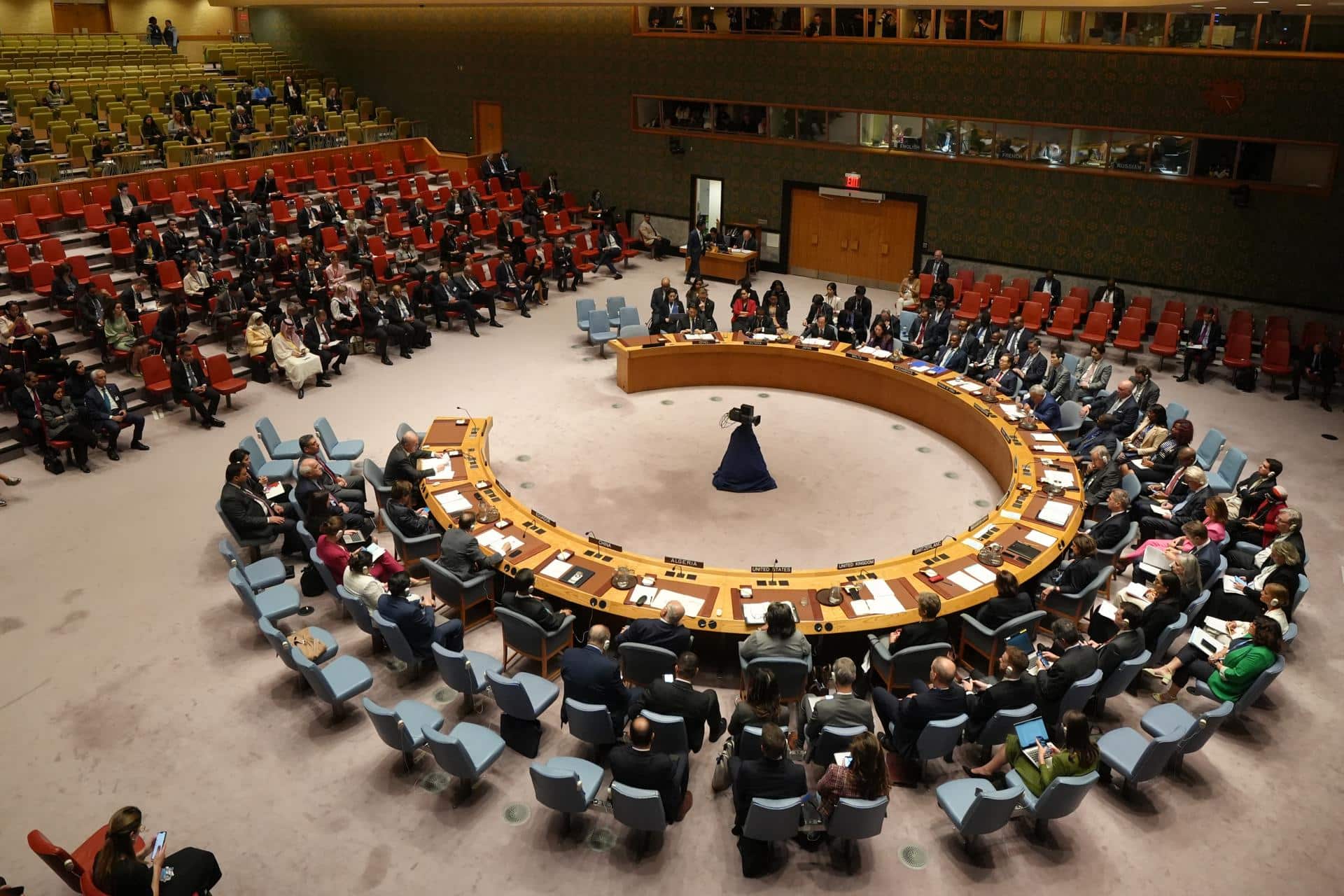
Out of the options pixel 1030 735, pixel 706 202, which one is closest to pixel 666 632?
pixel 1030 735

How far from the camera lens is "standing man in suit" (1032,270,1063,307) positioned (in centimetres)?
1722

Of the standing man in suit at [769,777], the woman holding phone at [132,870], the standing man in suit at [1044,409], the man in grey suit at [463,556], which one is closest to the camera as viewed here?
the woman holding phone at [132,870]

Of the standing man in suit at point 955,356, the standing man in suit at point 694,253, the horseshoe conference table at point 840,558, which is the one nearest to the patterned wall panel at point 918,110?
the standing man in suit at point 694,253

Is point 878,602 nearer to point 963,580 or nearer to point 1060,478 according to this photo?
point 963,580

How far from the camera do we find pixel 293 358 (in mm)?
14305

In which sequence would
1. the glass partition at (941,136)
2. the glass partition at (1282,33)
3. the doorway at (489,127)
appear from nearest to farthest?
the glass partition at (1282,33)
the glass partition at (941,136)
the doorway at (489,127)

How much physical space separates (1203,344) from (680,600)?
443 inches

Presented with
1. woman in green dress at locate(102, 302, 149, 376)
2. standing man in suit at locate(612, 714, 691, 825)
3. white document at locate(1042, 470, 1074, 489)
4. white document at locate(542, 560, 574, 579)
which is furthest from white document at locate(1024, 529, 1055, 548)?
woman in green dress at locate(102, 302, 149, 376)

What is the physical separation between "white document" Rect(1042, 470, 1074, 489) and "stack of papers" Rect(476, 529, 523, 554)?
5501 mm

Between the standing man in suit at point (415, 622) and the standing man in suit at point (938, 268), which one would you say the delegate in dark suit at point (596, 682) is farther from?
the standing man in suit at point (938, 268)

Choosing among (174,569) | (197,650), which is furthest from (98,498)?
(197,650)

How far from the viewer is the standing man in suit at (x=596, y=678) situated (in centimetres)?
683

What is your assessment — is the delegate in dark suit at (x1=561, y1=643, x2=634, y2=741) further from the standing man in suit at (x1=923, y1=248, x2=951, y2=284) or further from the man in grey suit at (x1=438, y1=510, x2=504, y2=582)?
the standing man in suit at (x1=923, y1=248, x2=951, y2=284)

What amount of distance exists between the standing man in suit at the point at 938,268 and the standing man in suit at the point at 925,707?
12.5m
